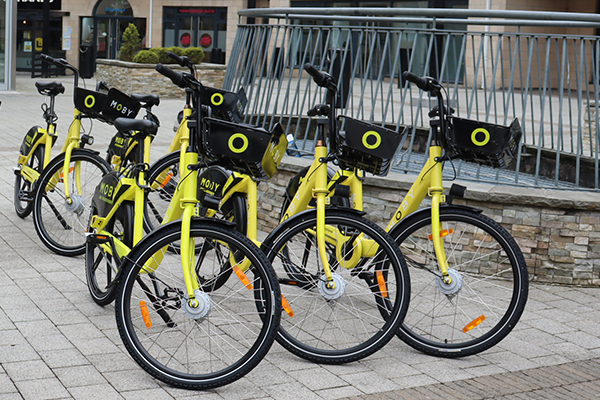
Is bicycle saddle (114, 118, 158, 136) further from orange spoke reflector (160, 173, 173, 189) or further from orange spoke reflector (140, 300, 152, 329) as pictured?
orange spoke reflector (160, 173, 173, 189)

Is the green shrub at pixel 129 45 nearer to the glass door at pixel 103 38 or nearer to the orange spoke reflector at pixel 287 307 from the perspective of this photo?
the glass door at pixel 103 38

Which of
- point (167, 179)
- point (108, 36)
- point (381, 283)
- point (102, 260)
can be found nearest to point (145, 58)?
point (108, 36)

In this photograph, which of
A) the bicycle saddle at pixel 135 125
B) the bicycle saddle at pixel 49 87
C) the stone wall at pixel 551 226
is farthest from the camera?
the bicycle saddle at pixel 49 87

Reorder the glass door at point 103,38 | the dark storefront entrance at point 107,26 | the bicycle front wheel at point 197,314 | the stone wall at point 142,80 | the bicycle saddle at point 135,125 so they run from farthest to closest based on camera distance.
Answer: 1. the glass door at point 103,38
2. the dark storefront entrance at point 107,26
3. the stone wall at point 142,80
4. the bicycle saddle at point 135,125
5. the bicycle front wheel at point 197,314

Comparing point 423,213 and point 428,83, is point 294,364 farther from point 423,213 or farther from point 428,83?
point 428,83

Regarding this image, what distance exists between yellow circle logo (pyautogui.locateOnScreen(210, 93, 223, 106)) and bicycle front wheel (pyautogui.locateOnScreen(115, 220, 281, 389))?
1.53 meters

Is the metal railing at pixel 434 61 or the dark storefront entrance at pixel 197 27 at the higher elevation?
the dark storefront entrance at pixel 197 27

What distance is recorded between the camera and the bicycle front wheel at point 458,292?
13.4ft

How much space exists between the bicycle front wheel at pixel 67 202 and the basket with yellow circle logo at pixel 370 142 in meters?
2.20

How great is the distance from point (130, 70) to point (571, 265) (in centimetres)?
1603

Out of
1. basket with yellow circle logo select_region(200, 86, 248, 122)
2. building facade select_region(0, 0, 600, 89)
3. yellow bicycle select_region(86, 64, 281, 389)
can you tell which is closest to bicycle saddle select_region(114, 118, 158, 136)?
yellow bicycle select_region(86, 64, 281, 389)

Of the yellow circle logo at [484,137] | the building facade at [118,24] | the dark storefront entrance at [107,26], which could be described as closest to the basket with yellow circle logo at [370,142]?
the yellow circle logo at [484,137]

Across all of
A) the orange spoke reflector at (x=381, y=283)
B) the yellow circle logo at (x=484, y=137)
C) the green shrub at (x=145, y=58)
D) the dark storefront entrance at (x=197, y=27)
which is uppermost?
the dark storefront entrance at (x=197, y=27)

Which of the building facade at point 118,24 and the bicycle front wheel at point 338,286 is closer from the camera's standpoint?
the bicycle front wheel at point 338,286
